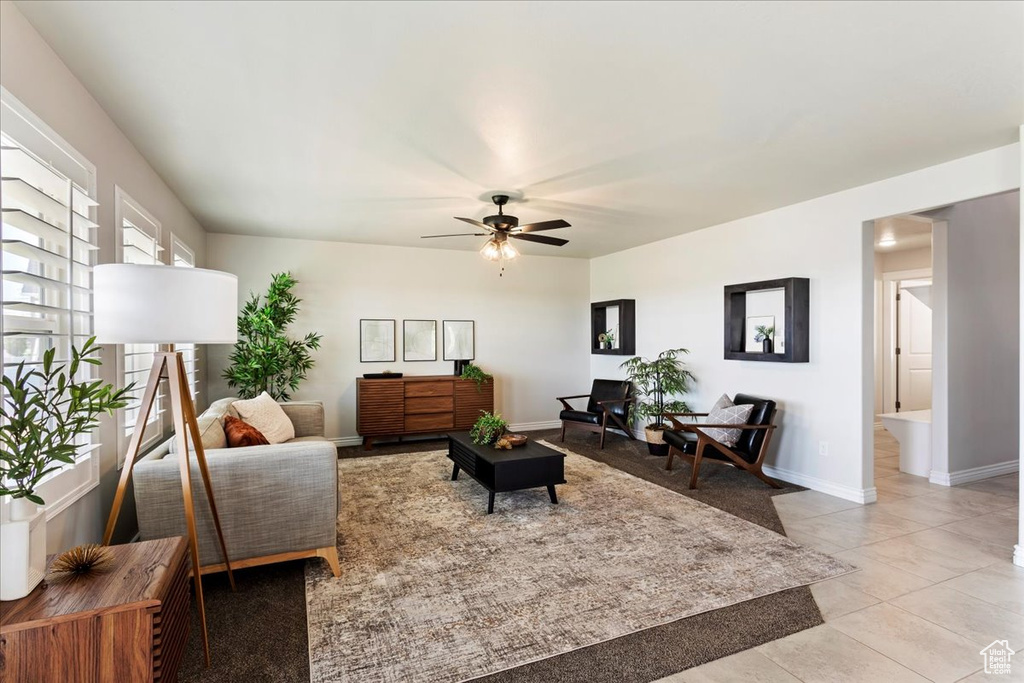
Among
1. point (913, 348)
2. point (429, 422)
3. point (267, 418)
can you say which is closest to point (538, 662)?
point (267, 418)

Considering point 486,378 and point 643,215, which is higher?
point 643,215

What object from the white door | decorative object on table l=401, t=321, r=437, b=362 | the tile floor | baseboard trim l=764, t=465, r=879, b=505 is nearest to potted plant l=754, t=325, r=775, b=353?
baseboard trim l=764, t=465, r=879, b=505

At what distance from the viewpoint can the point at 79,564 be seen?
173 cm

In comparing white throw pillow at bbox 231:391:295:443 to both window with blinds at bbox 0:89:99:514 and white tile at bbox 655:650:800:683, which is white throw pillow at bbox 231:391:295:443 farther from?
white tile at bbox 655:650:800:683

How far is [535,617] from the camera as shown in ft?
8.12

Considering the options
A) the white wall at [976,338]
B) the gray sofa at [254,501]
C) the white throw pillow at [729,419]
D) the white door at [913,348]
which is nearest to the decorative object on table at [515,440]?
the gray sofa at [254,501]

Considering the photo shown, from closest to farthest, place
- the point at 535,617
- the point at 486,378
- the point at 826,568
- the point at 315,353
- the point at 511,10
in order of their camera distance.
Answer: the point at 511,10 → the point at 535,617 → the point at 826,568 → the point at 315,353 → the point at 486,378

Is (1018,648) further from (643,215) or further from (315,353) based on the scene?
(315,353)

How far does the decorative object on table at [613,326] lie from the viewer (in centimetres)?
695

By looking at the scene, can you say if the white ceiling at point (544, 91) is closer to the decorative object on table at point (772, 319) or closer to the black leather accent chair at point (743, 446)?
the decorative object on table at point (772, 319)

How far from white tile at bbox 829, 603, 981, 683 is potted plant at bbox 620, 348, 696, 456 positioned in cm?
312

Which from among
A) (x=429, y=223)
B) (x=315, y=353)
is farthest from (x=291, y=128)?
(x=315, y=353)

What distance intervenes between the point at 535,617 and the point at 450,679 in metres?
0.57

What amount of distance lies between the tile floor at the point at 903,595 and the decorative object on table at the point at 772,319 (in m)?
1.30
